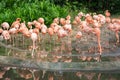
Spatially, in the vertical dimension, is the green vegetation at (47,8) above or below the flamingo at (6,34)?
above

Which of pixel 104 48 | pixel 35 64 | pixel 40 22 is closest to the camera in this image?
pixel 35 64

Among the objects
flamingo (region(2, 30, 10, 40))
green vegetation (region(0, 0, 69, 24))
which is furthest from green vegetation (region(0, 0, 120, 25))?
flamingo (region(2, 30, 10, 40))

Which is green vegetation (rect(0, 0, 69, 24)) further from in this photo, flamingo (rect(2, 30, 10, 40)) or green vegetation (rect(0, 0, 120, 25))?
flamingo (rect(2, 30, 10, 40))

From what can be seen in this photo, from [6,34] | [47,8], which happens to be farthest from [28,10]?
[6,34]

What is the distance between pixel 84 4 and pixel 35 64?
222 inches

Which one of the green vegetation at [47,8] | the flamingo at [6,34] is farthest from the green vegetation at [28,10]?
the flamingo at [6,34]

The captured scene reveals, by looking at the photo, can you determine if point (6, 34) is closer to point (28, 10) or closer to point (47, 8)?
point (28, 10)

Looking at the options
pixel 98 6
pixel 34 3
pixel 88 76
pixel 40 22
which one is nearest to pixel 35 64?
pixel 88 76

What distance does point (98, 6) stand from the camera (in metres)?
12.0

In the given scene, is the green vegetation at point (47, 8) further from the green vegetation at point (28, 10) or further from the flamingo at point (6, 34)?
the flamingo at point (6, 34)

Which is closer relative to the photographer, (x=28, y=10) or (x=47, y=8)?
(x=28, y=10)

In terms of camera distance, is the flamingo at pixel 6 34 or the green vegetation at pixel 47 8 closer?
the flamingo at pixel 6 34

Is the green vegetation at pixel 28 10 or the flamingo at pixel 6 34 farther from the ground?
the green vegetation at pixel 28 10

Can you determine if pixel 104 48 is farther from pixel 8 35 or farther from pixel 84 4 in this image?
pixel 84 4
